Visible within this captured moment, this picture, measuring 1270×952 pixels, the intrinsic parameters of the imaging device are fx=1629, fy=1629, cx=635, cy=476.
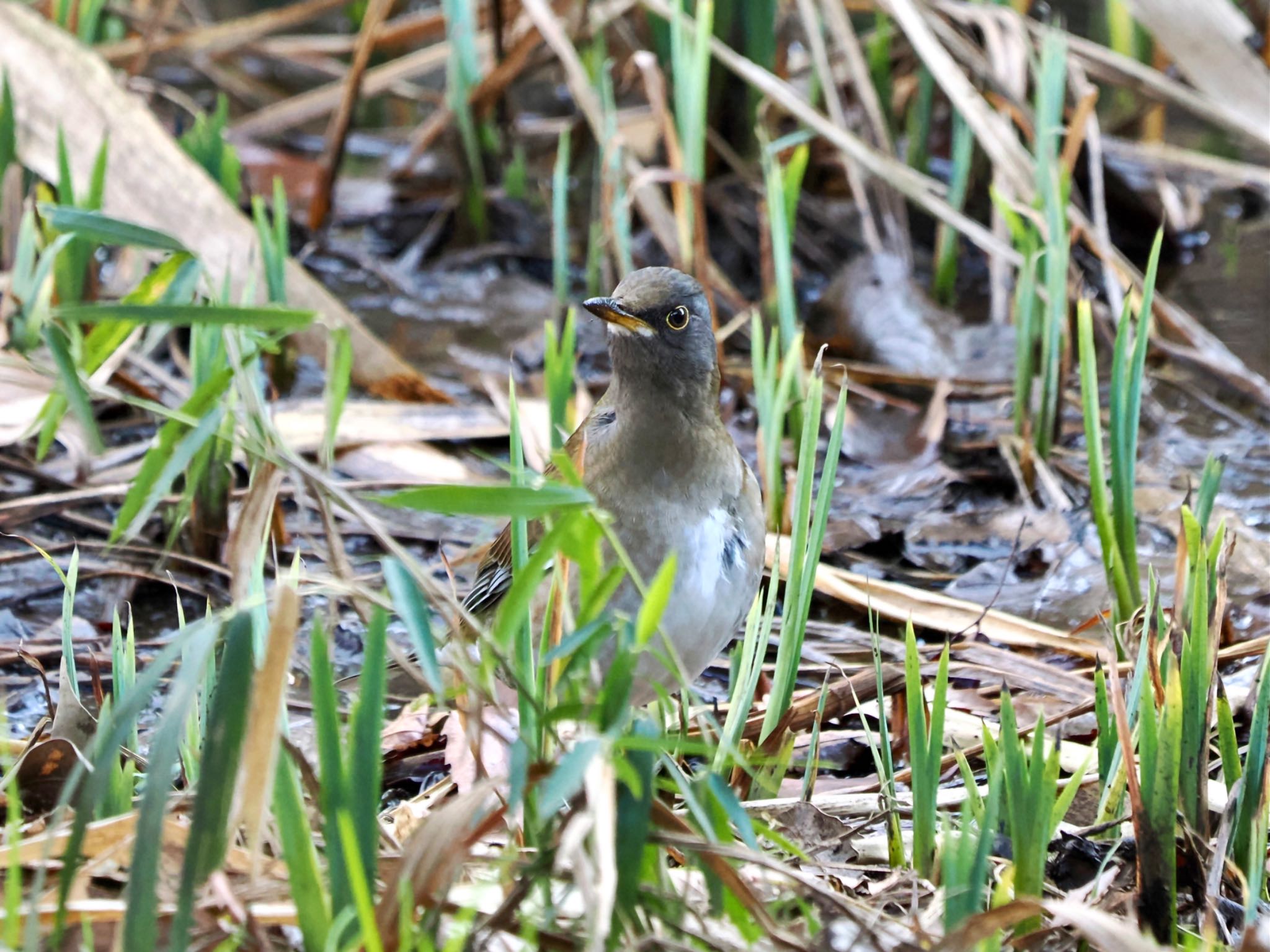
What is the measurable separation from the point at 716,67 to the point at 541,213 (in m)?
1.18

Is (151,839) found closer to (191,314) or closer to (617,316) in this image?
(191,314)

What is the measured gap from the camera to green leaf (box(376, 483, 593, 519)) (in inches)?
79.6

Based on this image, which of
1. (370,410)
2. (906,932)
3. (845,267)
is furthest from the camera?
(845,267)

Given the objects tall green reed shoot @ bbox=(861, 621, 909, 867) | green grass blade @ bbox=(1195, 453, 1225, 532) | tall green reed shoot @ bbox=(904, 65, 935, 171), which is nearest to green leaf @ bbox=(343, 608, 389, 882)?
tall green reed shoot @ bbox=(861, 621, 909, 867)

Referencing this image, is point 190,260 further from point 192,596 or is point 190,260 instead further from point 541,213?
point 541,213

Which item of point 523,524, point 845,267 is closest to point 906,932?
point 523,524

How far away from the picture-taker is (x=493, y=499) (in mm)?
2053

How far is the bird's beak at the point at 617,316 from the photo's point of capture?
3.53m

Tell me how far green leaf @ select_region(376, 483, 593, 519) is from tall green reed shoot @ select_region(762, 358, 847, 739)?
897mm

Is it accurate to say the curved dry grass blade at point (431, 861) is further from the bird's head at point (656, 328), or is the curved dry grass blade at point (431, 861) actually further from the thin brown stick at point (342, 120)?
the thin brown stick at point (342, 120)

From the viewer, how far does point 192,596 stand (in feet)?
14.5

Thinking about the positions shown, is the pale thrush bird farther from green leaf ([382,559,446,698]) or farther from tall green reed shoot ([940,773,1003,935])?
green leaf ([382,559,446,698])

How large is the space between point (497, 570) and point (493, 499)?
2015mm

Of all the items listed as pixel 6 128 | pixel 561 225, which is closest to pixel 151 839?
pixel 6 128
